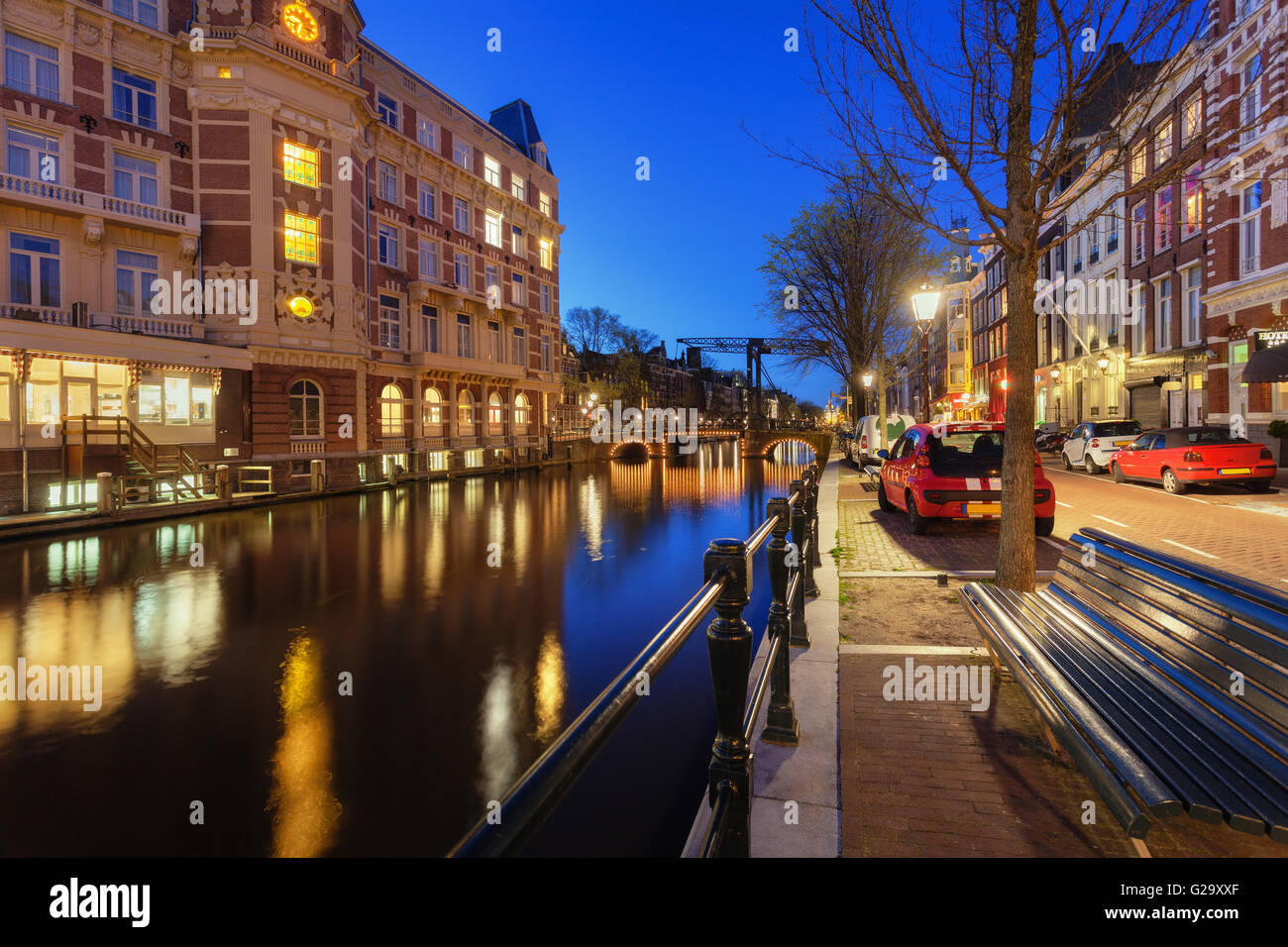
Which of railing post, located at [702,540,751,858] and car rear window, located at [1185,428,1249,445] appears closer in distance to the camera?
railing post, located at [702,540,751,858]

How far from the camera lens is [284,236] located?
22.3 metres

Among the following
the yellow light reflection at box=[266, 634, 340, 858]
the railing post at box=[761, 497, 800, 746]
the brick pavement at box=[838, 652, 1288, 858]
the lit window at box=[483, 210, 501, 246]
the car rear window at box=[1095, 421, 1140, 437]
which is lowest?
the yellow light reflection at box=[266, 634, 340, 858]

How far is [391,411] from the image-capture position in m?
28.0

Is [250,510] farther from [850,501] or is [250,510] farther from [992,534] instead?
[992,534]

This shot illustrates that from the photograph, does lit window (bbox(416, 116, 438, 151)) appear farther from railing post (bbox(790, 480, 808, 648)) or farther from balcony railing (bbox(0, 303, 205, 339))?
railing post (bbox(790, 480, 808, 648))

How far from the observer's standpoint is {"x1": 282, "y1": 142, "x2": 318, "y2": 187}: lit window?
882 inches

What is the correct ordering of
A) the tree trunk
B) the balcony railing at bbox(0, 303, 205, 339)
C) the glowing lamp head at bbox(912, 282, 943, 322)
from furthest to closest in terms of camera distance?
1. the balcony railing at bbox(0, 303, 205, 339)
2. the glowing lamp head at bbox(912, 282, 943, 322)
3. the tree trunk

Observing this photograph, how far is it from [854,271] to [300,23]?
21.3 m

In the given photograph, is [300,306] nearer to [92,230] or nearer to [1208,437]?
[92,230]

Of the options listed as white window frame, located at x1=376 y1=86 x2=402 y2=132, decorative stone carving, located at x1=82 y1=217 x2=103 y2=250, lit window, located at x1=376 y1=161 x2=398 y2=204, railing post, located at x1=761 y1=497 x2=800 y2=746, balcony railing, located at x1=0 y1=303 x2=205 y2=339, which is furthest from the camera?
lit window, located at x1=376 y1=161 x2=398 y2=204

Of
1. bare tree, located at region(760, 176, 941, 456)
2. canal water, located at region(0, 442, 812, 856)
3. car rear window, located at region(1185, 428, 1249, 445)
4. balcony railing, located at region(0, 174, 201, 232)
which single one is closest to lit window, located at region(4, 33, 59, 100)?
balcony railing, located at region(0, 174, 201, 232)

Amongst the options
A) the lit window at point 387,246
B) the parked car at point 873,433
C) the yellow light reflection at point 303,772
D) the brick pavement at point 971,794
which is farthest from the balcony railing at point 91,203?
the brick pavement at point 971,794

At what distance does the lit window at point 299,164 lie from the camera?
22.4 m

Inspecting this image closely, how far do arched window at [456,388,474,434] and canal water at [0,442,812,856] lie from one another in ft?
70.9
